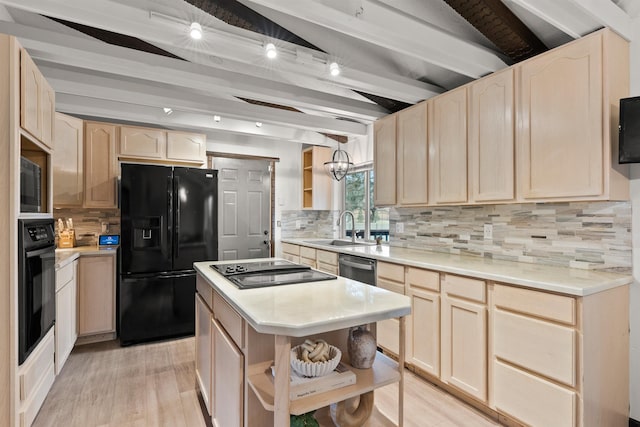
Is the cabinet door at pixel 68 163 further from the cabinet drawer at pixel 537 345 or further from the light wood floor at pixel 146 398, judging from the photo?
the cabinet drawer at pixel 537 345

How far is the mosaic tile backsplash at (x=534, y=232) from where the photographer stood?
6.74 feet

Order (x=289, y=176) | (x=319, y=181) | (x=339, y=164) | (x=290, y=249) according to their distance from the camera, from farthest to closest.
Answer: (x=289, y=176), (x=319, y=181), (x=290, y=249), (x=339, y=164)

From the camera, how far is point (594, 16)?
5.87ft

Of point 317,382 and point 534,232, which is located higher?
point 534,232

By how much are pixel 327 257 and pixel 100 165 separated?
272 cm

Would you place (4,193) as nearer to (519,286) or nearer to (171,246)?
(171,246)

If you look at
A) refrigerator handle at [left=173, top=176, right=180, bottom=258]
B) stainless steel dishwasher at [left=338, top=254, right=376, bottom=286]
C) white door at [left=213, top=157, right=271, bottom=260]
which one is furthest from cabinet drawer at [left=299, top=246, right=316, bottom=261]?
refrigerator handle at [left=173, top=176, right=180, bottom=258]

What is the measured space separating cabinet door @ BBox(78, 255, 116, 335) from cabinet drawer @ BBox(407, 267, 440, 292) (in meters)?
2.94

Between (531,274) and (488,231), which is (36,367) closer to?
(531,274)

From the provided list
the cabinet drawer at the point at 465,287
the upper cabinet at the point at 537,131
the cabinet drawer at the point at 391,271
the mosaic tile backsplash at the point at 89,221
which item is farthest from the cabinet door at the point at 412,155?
the mosaic tile backsplash at the point at 89,221

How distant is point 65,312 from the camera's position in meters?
2.75

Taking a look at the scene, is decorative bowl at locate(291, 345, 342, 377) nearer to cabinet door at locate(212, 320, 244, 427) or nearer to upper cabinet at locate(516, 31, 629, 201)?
cabinet door at locate(212, 320, 244, 427)

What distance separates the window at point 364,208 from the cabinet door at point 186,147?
84.4 inches

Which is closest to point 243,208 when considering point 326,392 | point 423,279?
point 423,279
